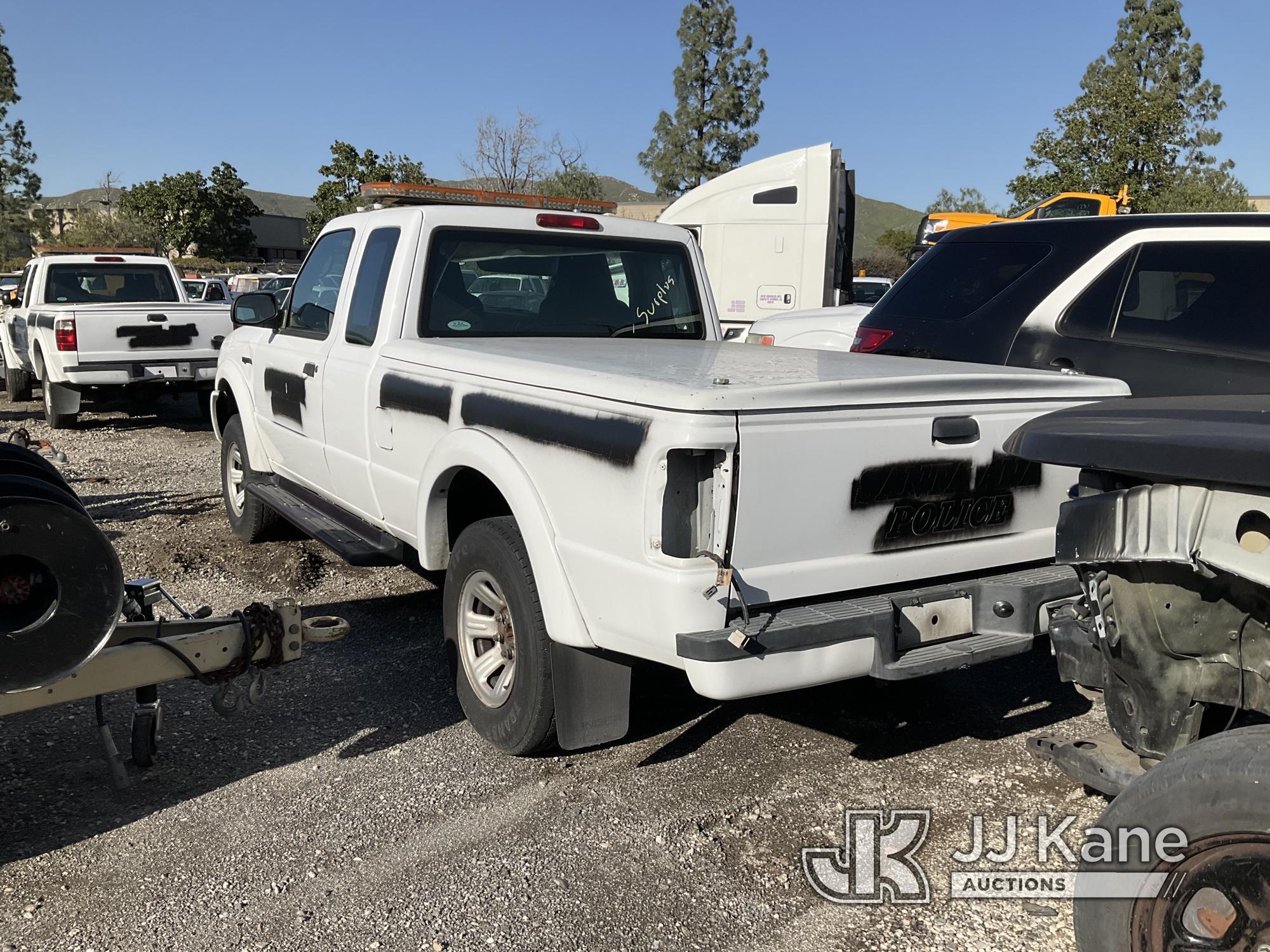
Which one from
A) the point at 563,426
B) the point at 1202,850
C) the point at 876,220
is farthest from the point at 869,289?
the point at 876,220

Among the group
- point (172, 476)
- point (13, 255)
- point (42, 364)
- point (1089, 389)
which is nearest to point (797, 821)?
point (1089, 389)

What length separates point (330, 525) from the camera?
516 cm

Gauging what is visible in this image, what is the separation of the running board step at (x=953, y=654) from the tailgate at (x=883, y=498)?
229 mm

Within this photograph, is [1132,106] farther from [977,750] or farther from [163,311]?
[977,750]

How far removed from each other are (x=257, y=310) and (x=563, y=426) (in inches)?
135

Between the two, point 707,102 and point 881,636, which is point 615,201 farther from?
point 881,636

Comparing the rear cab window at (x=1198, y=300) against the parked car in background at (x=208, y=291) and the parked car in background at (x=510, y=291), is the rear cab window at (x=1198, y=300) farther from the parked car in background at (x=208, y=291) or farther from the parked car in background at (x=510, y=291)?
the parked car in background at (x=208, y=291)

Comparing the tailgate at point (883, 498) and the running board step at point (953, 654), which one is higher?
the tailgate at point (883, 498)

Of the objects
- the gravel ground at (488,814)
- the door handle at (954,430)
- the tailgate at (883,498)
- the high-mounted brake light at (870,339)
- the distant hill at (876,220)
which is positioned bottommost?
the gravel ground at (488,814)

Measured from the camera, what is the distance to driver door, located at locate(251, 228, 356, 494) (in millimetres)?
5270

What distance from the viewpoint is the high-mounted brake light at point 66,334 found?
35.8 feet

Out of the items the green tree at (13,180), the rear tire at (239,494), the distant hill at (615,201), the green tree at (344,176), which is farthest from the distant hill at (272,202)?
the rear tire at (239,494)

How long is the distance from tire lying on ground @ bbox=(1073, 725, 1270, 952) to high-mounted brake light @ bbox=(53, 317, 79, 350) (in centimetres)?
1124

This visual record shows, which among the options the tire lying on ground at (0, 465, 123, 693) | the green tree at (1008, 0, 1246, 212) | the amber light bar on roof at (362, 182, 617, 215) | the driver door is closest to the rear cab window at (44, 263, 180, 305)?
the driver door
